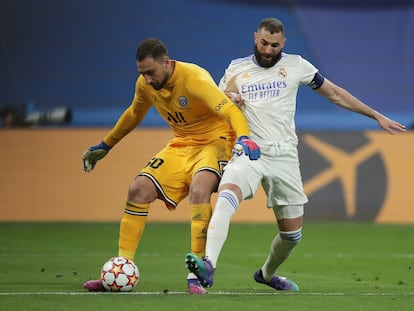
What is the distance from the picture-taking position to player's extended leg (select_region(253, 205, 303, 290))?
26.3ft

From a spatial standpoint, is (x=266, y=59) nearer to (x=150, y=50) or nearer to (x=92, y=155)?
(x=150, y=50)

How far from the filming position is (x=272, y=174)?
779 centimetres

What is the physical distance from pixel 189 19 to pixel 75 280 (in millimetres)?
10339

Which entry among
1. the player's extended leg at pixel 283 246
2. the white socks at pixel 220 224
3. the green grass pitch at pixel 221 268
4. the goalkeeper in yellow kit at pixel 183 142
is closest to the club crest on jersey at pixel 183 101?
the goalkeeper in yellow kit at pixel 183 142

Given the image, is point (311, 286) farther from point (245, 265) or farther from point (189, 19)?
point (189, 19)

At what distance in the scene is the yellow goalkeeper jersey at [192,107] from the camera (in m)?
7.56

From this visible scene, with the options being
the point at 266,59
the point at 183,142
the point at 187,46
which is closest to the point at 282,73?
the point at 266,59

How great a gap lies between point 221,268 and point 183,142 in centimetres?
242

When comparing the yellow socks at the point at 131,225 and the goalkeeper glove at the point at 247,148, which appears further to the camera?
the yellow socks at the point at 131,225

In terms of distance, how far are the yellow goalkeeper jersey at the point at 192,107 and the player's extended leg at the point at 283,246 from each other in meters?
0.76

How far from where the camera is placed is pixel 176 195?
26.1 feet

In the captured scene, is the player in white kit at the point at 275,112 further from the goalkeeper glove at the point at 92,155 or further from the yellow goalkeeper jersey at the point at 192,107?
the goalkeeper glove at the point at 92,155

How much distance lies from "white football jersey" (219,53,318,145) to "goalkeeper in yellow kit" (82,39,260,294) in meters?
0.26

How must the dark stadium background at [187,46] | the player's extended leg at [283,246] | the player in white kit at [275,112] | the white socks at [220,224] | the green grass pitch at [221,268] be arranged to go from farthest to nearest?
the dark stadium background at [187,46], the player's extended leg at [283,246], the player in white kit at [275,112], the white socks at [220,224], the green grass pitch at [221,268]
